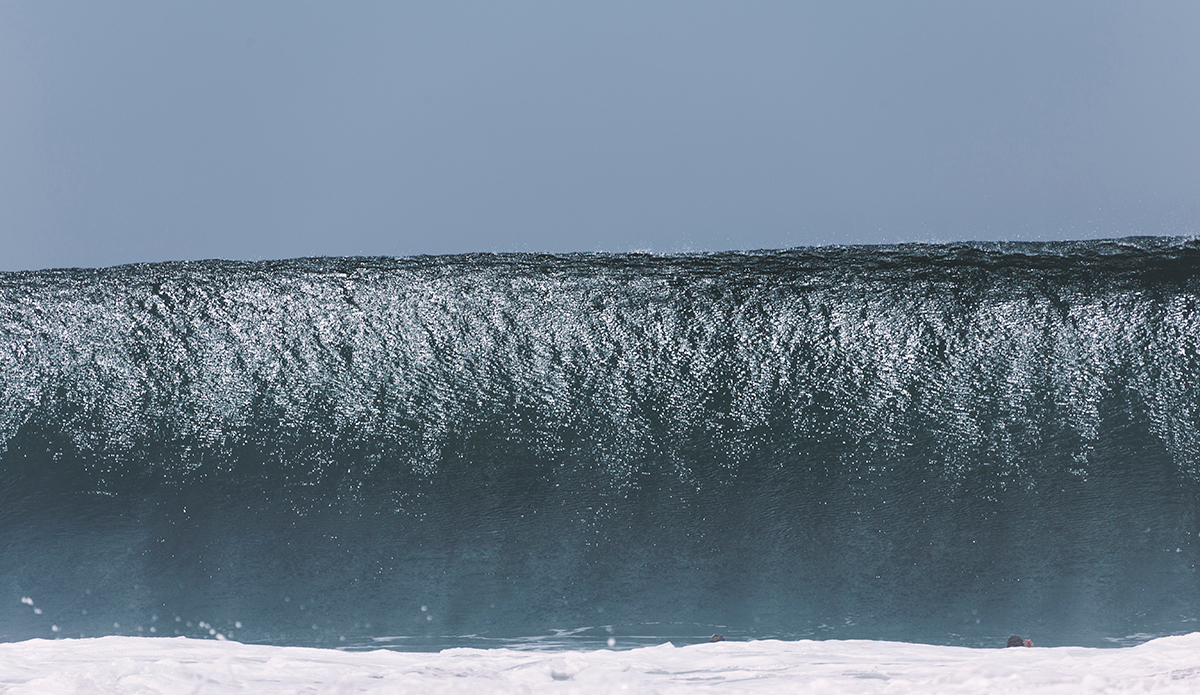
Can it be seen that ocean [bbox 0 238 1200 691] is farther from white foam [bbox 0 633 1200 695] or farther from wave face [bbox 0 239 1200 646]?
white foam [bbox 0 633 1200 695]

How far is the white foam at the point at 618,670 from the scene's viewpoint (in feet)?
4.81

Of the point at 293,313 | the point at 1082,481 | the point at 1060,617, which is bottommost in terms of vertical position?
the point at 1060,617

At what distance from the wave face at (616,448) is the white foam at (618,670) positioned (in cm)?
38

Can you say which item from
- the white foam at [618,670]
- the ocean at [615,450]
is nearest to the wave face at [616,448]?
the ocean at [615,450]

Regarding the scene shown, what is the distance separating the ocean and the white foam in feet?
1.20

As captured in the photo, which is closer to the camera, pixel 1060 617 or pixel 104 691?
pixel 104 691

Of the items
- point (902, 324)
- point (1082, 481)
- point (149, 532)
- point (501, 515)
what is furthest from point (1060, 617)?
point (149, 532)

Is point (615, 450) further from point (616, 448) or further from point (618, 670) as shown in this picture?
point (618, 670)

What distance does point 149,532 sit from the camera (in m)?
2.51

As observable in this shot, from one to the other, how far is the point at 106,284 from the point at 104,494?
847 mm

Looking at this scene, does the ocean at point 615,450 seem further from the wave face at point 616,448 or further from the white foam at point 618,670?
the white foam at point 618,670

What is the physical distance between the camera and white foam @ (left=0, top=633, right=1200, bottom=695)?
57.7 inches

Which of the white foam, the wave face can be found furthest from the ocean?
the white foam

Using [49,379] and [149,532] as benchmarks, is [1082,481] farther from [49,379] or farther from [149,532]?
[49,379]
